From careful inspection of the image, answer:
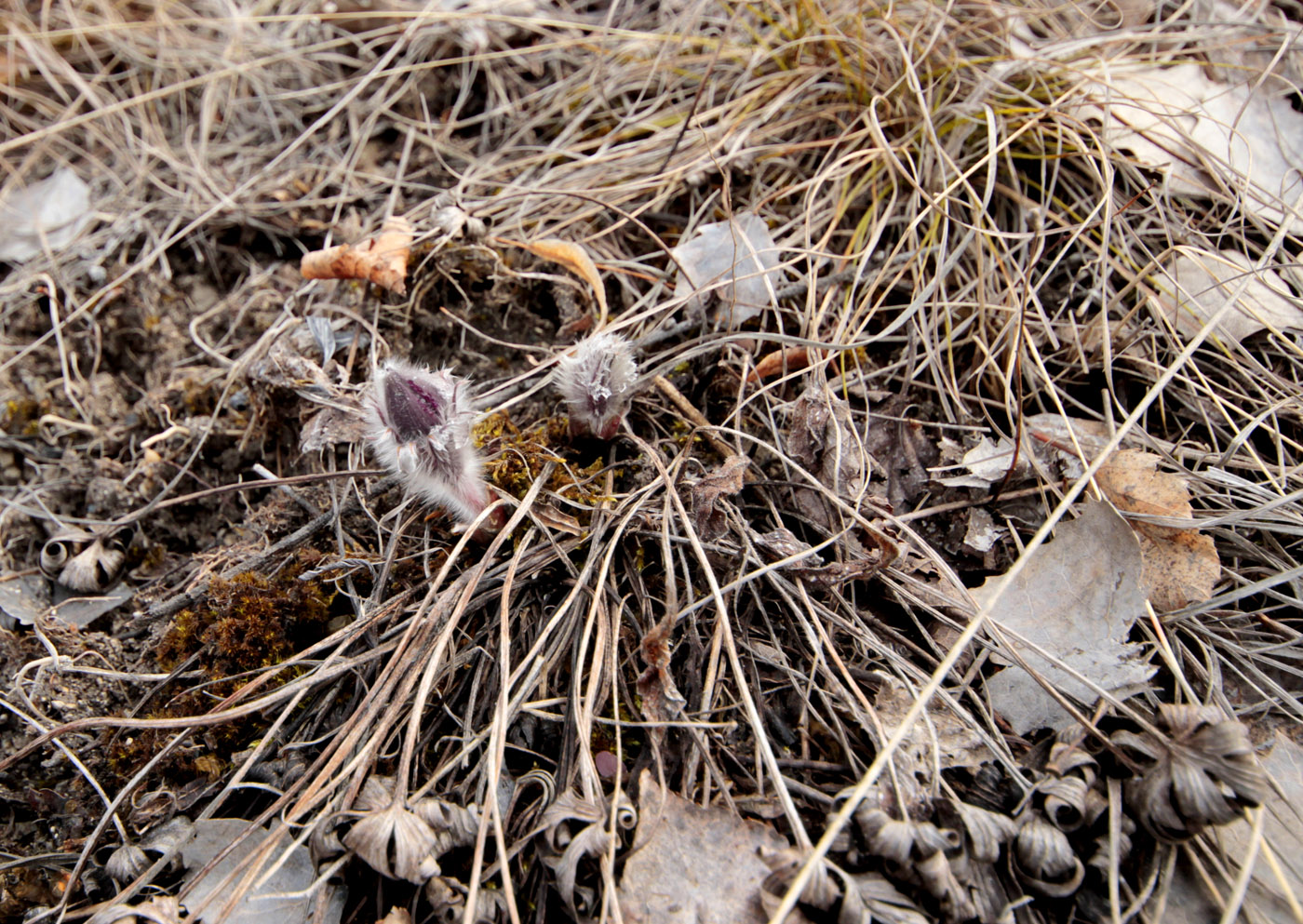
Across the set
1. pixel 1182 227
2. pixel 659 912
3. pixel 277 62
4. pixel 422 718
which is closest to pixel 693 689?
pixel 659 912

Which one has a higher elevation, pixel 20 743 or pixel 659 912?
pixel 659 912

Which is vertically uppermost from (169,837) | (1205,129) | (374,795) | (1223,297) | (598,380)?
(1205,129)

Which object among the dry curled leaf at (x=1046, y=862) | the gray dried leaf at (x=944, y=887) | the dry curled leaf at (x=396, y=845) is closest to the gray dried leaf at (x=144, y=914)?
the dry curled leaf at (x=396, y=845)

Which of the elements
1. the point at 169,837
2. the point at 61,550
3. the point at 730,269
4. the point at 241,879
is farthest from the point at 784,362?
the point at 61,550

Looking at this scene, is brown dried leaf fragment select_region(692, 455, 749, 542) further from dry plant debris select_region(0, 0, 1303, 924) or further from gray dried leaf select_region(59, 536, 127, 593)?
gray dried leaf select_region(59, 536, 127, 593)

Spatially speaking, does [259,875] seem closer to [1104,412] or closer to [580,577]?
[580,577]

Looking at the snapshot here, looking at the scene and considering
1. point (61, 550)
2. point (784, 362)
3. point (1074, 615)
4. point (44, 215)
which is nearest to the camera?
point (1074, 615)

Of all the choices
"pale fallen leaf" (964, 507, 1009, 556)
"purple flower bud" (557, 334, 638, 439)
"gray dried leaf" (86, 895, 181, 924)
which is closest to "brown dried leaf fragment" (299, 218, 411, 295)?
"purple flower bud" (557, 334, 638, 439)

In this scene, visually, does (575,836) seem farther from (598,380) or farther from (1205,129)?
(1205,129)
